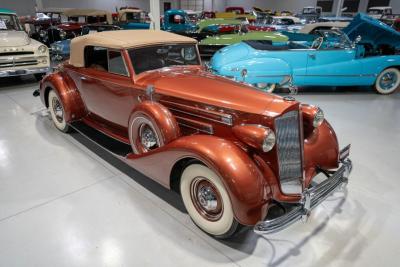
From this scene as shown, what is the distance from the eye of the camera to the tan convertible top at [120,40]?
316 centimetres

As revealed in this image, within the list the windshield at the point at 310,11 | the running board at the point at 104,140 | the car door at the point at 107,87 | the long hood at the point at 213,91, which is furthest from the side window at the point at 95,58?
the windshield at the point at 310,11

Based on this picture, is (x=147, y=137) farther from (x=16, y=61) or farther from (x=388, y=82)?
(x=388, y=82)

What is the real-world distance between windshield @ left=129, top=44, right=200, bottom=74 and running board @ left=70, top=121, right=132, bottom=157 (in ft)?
3.04

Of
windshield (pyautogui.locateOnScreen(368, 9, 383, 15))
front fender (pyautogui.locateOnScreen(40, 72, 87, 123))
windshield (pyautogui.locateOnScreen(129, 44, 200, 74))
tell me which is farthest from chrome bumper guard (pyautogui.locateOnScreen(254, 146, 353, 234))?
windshield (pyautogui.locateOnScreen(368, 9, 383, 15))

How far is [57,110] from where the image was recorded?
4387 mm

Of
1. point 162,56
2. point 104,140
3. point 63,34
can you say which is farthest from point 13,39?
point 162,56

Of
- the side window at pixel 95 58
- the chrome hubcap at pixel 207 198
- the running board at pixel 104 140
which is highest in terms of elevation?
the side window at pixel 95 58

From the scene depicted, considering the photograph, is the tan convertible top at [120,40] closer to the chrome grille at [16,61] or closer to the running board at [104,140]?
the running board at [104,140]

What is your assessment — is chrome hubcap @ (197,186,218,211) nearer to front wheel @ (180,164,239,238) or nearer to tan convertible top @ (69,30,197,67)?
front wheel @ (180,164,239,238)

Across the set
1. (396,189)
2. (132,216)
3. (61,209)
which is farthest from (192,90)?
(396,189)

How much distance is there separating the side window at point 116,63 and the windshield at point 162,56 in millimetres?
158

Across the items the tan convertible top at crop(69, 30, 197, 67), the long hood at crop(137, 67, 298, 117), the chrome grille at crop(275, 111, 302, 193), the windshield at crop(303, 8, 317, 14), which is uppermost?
the windshield at crop(303, 8, 317, 14)

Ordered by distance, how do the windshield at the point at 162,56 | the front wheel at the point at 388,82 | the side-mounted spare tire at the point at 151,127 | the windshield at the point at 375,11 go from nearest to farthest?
1. the side-mounted spare tire at the point at 151,127
2. the windshield at the point at 162,56
3. the front wheel at the point at 388,82
4. the windshield at the point at 375,11

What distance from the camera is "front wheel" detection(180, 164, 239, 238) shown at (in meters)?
2.17
